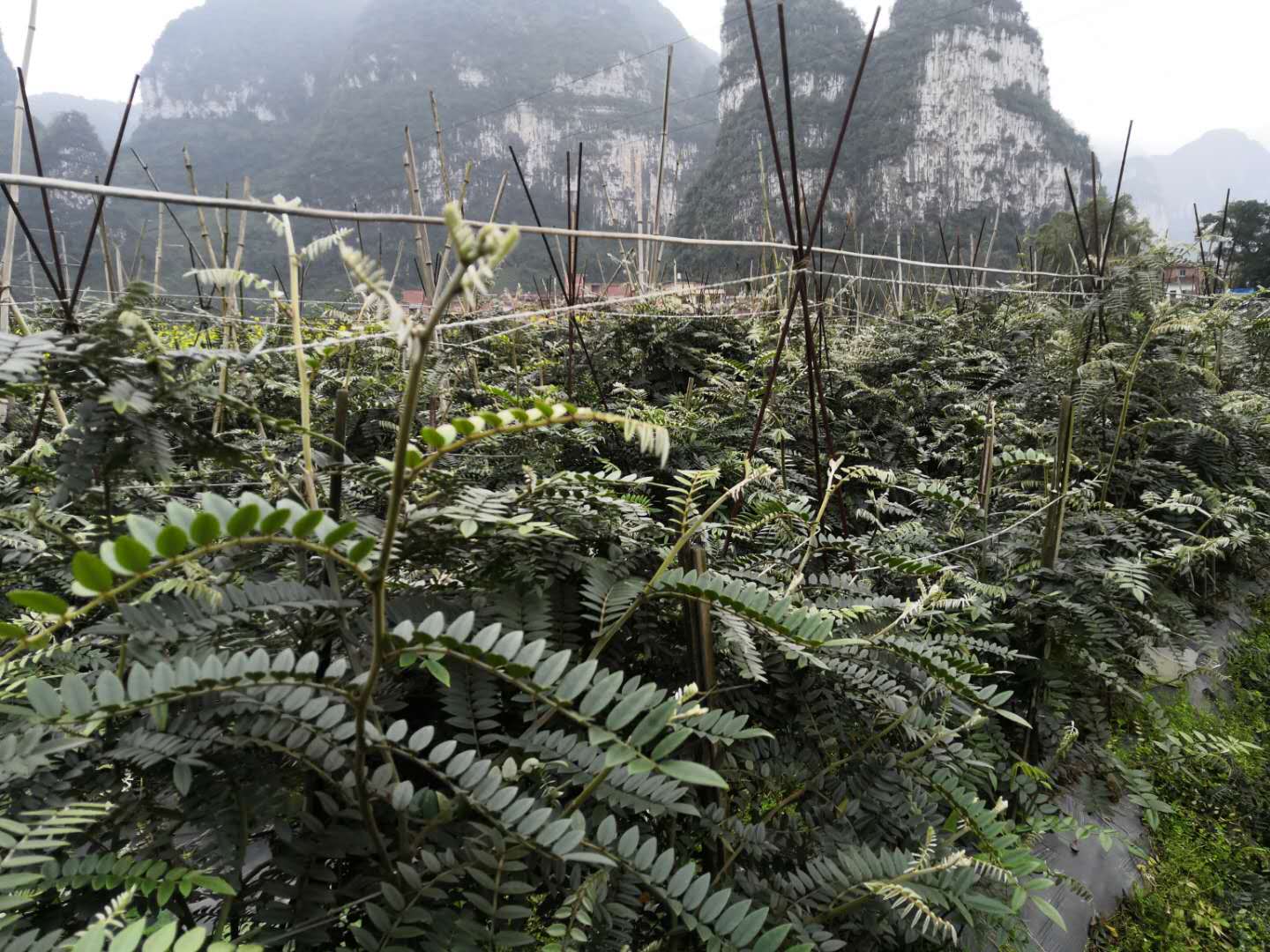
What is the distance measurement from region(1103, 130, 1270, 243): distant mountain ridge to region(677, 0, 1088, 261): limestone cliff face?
48869 mm

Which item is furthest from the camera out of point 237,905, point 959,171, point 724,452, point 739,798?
point 959,171

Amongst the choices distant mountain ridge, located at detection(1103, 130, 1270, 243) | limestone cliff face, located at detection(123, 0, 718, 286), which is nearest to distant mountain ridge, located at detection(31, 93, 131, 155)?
limestone cliff face, located at detection(123, 0, 718, 286)

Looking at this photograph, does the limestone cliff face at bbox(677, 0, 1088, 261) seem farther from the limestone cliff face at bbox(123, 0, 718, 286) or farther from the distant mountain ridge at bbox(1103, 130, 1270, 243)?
the distant mountain ridge at bbox(1103, 130, 1270, 243)

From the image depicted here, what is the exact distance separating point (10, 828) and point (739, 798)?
2.30ft

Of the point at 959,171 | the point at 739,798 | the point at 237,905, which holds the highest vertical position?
the point at 959,171

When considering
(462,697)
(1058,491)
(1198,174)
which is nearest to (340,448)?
(462,697)

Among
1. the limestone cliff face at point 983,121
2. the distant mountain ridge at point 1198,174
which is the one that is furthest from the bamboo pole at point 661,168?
the distant mountain ridge at point 1198,174

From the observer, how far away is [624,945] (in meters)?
0.59

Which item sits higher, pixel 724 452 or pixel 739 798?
pixel 724 452

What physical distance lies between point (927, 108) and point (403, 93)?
4053 centimetres

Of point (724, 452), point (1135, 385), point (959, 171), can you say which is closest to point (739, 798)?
point (724, 452)

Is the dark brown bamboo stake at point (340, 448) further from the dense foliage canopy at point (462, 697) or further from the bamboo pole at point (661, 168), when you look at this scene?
the bamboo pole at point (661, 168)

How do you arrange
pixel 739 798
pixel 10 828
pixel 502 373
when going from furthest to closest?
pixel 502 373
pixel 739 798
pixel 10 828

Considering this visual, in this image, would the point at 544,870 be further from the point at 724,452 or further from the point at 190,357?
the point at 724,452
